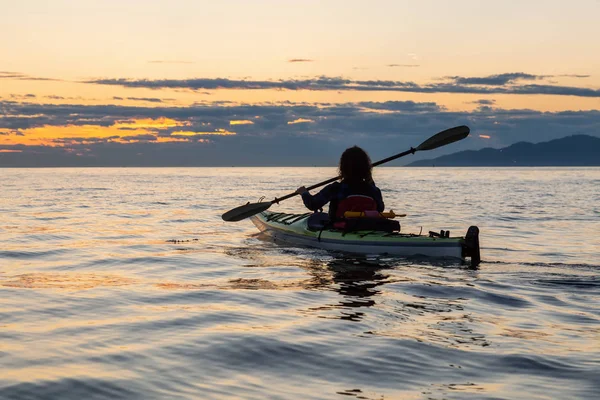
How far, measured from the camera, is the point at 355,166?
11.9m

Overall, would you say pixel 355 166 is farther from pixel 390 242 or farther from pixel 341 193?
pixel 390 242

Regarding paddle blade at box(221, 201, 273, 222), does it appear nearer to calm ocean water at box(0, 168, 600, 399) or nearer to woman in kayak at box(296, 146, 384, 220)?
calm ocean water at box(0, 168, 600, 399)

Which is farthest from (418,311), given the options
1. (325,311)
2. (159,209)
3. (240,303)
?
(159,209)

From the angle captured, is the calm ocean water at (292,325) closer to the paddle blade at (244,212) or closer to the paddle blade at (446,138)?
the paddle blade at (244,212)

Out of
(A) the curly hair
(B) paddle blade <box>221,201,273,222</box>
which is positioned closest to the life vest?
(A) the curly hair

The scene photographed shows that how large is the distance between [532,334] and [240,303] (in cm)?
338

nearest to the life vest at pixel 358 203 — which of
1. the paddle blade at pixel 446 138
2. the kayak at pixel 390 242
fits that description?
the kayak at pixel 390 242

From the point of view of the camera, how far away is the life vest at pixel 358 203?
39.9 ft

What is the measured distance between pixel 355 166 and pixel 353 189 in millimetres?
444

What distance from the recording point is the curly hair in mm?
11898

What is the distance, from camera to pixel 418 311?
774cm

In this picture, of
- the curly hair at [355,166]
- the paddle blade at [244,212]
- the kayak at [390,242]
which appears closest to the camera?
the kayak at [390,242]

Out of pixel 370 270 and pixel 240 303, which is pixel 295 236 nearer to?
pixel 370 270

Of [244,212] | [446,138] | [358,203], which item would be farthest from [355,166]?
[244,212]
